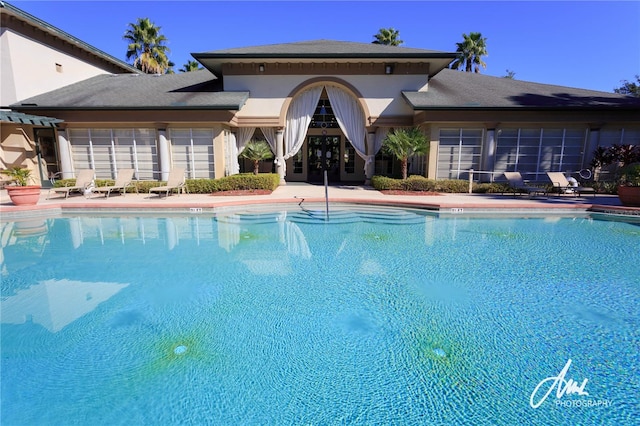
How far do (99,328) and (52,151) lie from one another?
1668 centimetres

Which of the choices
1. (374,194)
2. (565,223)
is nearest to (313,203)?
(374,194)

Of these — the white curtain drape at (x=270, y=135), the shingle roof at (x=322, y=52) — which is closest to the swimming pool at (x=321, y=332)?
the white curtain drape at (x=270, y=135)

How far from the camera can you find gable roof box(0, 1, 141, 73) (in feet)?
46.9

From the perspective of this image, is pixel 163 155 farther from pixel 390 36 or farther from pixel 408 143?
pixel 390 36

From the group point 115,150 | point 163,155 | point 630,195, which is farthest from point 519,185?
point 115,150

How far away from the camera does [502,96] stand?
16.1 meters

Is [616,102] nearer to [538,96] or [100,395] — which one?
[538,96]

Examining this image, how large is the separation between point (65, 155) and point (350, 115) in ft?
43.7

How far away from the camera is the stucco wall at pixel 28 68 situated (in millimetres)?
15094

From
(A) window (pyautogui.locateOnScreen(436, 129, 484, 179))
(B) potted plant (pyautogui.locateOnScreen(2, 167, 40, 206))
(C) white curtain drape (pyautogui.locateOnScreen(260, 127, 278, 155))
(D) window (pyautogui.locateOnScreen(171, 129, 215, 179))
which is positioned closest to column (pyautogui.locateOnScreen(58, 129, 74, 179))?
(B) potted plant (pyautogui.locateOnScreen(2, 167, 40, 206))

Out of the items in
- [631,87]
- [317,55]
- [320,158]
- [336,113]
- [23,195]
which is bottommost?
[23,195]

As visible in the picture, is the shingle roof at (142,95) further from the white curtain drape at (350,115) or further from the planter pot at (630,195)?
the planter pot at (630,195)

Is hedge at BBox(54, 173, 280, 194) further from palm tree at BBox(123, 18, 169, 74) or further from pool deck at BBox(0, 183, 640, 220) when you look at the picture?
palm tree at BBox(123, 18, 169, 74)

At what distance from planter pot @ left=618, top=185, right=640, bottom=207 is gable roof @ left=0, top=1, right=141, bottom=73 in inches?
952
